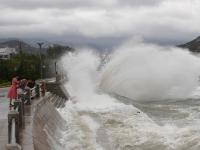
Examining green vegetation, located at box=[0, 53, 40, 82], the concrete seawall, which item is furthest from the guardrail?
green vegetation, located at box=[0, 53, 40, 82]

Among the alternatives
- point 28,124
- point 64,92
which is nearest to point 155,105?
point 64,92

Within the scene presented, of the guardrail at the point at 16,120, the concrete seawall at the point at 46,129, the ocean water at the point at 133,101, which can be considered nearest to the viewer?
the guardrail at the point at 16,120

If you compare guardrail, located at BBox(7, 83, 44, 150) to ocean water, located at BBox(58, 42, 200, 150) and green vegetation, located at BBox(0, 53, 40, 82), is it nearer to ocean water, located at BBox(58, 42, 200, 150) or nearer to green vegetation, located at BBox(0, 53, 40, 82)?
ocean water, located at BBox(58, 42, 200, 150)

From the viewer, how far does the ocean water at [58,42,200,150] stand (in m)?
17.2

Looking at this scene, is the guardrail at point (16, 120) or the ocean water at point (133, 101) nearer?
the guardrail at point (16, 120)

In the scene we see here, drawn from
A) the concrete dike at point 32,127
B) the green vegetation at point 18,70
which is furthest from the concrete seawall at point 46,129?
the green vegetation at point 18,70

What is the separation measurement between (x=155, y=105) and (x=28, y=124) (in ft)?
61.3

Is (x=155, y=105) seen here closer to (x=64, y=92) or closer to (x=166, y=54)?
(x=64, y=92)

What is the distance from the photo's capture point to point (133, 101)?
1436 inches

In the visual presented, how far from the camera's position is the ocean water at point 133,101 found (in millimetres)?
17188

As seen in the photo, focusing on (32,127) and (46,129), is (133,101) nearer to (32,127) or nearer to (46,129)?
(46,129)

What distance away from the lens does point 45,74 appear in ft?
268

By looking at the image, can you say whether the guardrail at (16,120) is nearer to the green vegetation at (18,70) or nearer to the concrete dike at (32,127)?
the concrete dike at (32,127)

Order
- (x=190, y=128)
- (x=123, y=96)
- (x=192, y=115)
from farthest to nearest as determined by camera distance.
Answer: (x=123, y=96) → (x=192, y=115) → (x=190, y=128)
